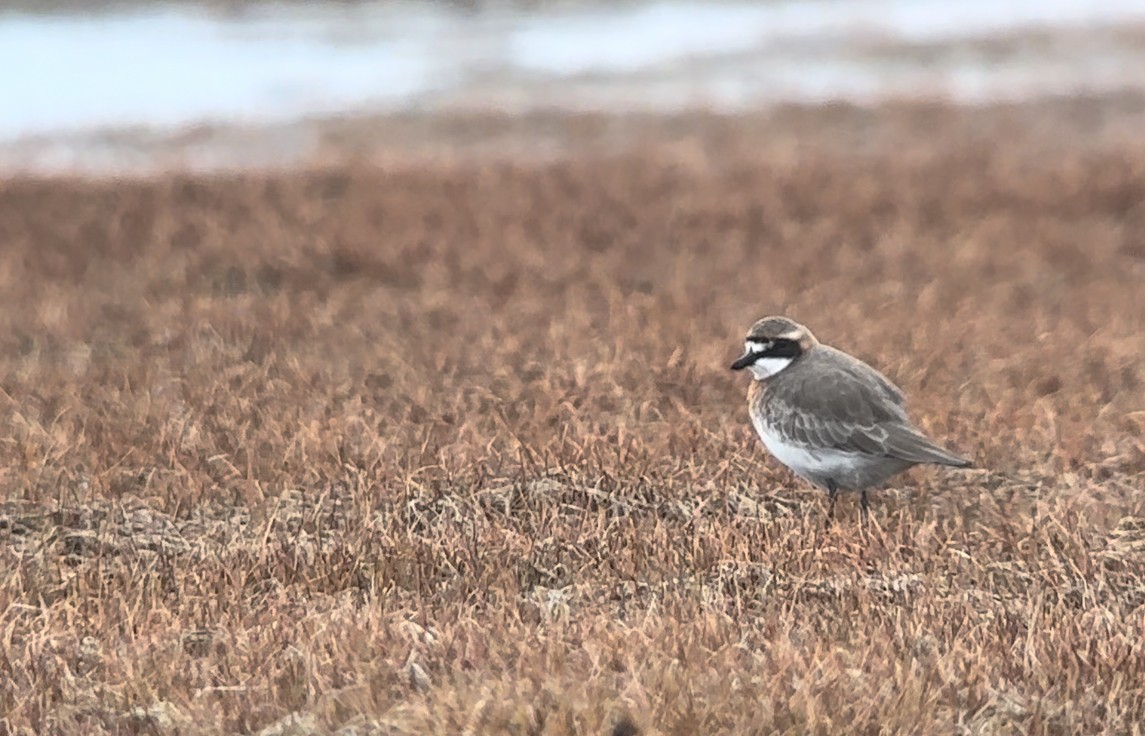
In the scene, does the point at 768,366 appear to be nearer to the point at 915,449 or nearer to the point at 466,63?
the point at 915,449

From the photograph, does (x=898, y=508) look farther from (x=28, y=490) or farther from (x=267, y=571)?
(x=28, y=490)

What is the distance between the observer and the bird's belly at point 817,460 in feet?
21.1

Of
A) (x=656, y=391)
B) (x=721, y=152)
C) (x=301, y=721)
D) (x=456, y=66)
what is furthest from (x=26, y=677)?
(x=456, y=66)

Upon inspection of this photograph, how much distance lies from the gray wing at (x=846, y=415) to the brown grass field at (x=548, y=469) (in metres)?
0.30

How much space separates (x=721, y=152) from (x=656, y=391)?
9614 millimetres

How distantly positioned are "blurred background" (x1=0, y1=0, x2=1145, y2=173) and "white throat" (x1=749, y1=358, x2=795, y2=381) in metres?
11.4

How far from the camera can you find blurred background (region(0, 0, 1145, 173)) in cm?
2045

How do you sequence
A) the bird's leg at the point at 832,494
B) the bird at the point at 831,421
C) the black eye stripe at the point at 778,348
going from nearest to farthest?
the bird at the point at 831,421, the bird's leg at the point at 832,494, the black eye stripe at the point at 778,348

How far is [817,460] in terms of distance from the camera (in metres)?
6.44

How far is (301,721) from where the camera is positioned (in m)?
4.33

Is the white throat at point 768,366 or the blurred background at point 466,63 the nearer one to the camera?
the white throat at point 768,366

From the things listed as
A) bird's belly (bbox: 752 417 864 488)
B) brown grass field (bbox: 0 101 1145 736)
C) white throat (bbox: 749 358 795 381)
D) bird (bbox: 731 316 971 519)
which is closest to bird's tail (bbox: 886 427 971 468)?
bird (bbox: 731 316 971 519)

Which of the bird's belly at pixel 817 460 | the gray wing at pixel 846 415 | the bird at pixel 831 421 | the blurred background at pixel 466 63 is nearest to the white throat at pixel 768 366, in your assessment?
the bird at pixel 831 421

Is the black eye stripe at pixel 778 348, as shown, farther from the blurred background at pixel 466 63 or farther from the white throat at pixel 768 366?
the blurred background at pixel 466 63
